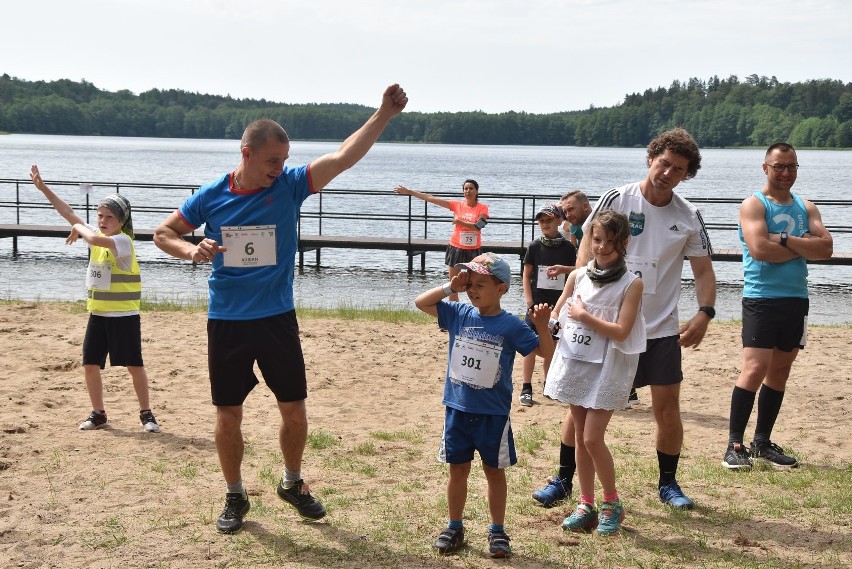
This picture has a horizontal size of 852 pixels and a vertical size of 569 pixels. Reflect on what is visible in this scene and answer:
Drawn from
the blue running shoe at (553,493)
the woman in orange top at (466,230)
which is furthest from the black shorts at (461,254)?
the blue running shoe at (553,493)

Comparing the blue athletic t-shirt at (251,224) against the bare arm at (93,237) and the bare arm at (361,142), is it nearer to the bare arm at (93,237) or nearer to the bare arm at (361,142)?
the bare arm at (361,142)

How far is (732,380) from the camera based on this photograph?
31.2 ft

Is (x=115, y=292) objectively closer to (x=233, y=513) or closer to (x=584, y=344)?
(x=233, y=513)

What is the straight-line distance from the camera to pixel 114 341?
733 centimetres

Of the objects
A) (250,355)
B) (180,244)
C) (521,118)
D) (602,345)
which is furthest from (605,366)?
(521,118)

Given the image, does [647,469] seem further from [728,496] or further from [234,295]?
[234,295]

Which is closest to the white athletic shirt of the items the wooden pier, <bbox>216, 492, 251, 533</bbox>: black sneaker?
<bbox>216, 492, 251, 533</bbox>: black sneaker

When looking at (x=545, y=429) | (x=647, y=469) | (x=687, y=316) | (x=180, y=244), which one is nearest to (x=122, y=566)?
(x=180, y=244)

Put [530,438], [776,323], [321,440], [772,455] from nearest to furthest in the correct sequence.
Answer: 1. [776,323]
2. [772,455]
3. [321,440]
4. [530,438]

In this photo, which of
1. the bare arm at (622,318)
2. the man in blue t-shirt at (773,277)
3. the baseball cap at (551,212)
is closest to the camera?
the bare arm at (622,318)

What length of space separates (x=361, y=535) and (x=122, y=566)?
1.16 m

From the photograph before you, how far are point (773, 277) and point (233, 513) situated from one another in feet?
11.7

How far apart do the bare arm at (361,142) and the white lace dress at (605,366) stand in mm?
1277

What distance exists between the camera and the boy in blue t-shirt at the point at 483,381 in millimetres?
4762
